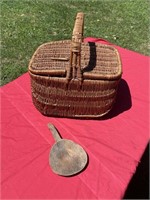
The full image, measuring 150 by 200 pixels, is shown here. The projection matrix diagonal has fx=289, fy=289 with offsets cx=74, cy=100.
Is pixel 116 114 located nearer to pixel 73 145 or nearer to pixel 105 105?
pixel 105 105

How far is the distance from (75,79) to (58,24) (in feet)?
6.75

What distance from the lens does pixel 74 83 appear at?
1262 millimetres

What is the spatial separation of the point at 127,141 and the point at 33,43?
169cm

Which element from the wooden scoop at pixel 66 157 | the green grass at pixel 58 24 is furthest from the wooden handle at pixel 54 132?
the green grass at pixel 58 24

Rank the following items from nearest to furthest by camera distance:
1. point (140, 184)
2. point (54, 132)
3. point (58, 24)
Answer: point (54, 132) < point (140, 184) < point (58, 24)

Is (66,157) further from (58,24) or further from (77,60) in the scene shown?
(58,24)

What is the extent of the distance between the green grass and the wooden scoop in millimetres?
1137

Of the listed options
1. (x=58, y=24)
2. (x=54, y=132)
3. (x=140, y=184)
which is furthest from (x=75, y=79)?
(x=58, y=24)

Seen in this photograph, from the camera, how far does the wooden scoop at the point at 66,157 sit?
45.3 inches

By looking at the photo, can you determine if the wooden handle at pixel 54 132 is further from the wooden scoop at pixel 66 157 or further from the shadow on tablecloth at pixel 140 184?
the shadow on tablecloth at pixel 140 184

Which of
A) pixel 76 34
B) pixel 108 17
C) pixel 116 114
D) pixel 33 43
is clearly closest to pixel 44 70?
pixel 76 34

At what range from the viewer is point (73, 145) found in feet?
4.09

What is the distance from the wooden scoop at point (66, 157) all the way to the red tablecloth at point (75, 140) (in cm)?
2

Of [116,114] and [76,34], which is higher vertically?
[76,34]
